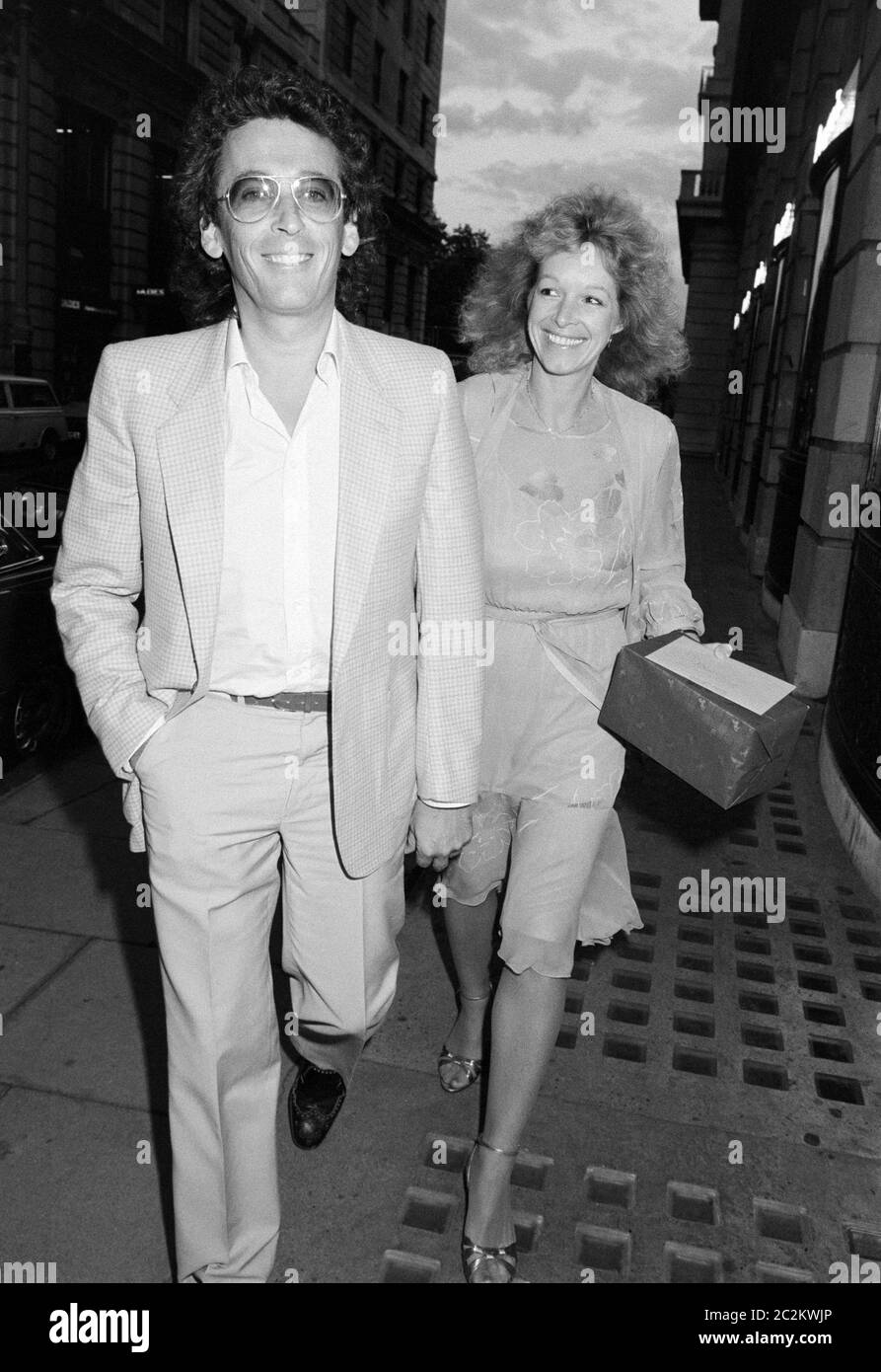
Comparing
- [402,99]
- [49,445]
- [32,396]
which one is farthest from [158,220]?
[402,99]

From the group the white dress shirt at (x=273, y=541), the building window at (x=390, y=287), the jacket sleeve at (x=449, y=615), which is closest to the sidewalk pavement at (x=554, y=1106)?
the jacket sleeve at (x=449, y=615)

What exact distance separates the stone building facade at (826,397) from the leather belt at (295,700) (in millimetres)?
3534

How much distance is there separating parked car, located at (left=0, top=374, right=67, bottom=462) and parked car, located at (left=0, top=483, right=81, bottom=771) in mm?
17050

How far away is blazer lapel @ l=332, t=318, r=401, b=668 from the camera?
2.24 metres

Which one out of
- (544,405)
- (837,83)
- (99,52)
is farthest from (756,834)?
(99,52)

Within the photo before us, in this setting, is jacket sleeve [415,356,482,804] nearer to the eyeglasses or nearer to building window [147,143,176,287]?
the eyeglasses

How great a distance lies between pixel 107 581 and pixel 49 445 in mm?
22876

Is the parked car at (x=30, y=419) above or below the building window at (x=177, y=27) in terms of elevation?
below

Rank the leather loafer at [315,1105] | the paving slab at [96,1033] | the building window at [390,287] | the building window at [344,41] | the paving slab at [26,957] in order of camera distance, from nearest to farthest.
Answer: the leather loafer at [315,1105]
the paving slab at [96,1033]
the paving slab at [26,957]
the building window at [344,41]
the building window at [390,287]

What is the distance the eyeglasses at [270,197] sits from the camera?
2.23 meters

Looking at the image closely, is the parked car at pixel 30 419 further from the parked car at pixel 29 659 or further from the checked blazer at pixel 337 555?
the checked blazer at pixel 337 555

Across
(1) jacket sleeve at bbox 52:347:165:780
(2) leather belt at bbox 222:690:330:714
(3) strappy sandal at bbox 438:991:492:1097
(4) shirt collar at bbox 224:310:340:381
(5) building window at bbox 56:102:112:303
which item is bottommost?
(3) strappy sandal at bbox 438:991:492:1097

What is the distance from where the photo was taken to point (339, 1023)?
2.71 meters

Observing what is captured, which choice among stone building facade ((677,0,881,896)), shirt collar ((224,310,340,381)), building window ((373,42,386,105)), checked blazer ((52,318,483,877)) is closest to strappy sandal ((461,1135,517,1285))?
checked blazer ((52,318,483,877))
